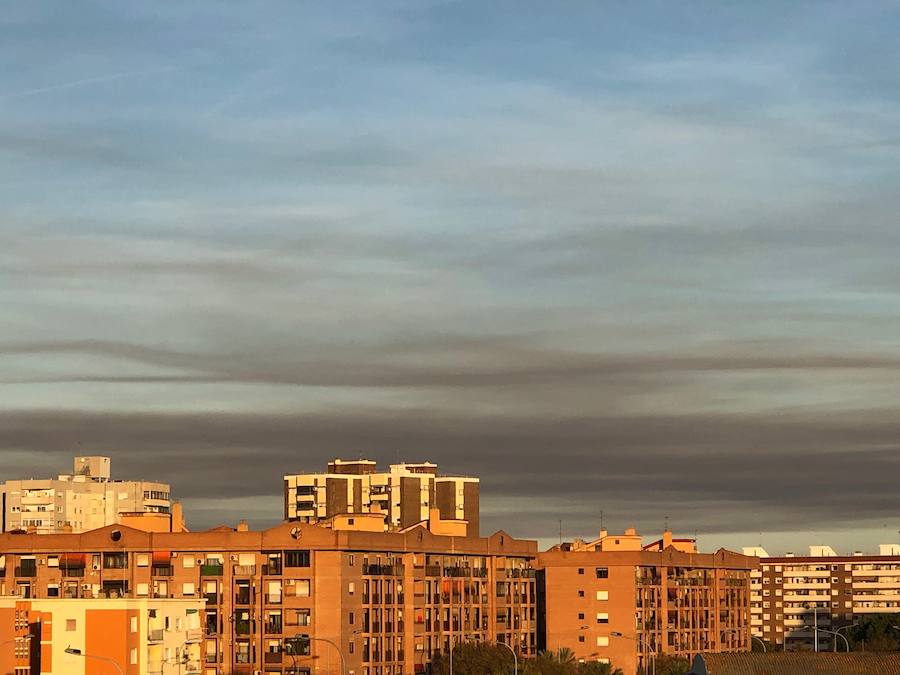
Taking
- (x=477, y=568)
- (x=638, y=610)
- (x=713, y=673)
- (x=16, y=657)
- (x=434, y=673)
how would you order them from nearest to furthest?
1. (x=713, y=673)
2. (x=16, y=657)
3. (x=434, y=673)
4. (x=477, y=568)
5. (x=638, y=610)

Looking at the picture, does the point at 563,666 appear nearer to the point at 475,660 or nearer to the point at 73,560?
the point at 475,660

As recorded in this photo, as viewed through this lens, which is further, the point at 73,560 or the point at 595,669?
the point at 595,669

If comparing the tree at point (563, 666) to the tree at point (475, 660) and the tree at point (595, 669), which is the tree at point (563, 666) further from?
the tree at point (475, 660)

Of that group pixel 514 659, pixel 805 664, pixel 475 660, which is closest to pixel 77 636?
pixel 514 659

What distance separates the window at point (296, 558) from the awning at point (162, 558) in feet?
33.7

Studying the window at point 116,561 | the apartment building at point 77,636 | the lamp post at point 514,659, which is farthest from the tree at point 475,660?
the apartment building at point 77,636

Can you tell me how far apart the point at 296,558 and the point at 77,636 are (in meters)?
41.7

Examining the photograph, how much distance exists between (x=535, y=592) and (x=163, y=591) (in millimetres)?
48536

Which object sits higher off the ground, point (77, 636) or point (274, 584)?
point (274, 584)

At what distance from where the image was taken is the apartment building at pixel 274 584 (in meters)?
161

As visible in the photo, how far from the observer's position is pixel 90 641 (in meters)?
124

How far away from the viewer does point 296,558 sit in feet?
536

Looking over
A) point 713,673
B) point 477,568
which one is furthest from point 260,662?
point 713,673

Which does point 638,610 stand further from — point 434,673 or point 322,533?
point 322,533
